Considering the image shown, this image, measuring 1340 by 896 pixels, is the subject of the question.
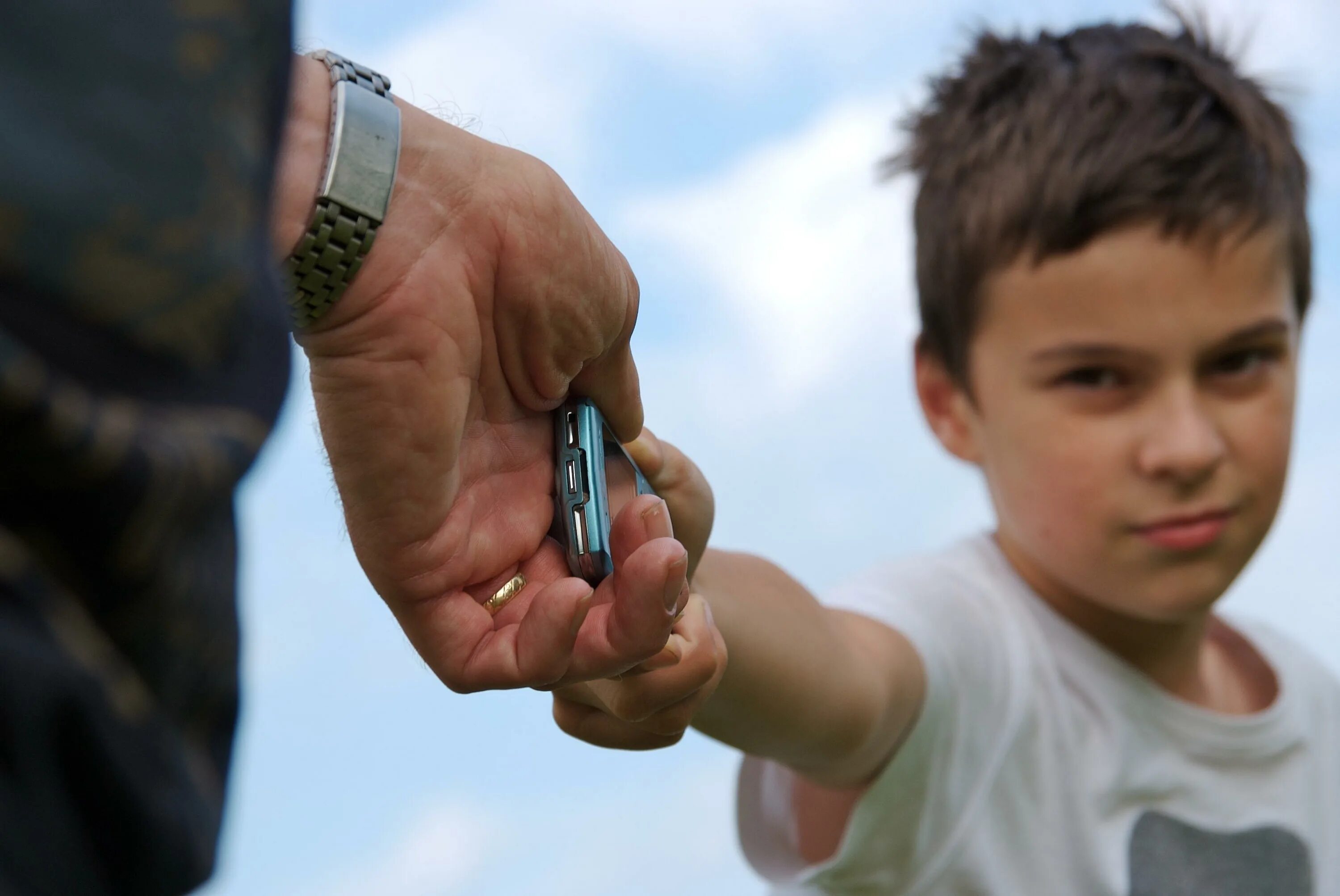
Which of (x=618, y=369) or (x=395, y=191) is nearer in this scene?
(x=395, y=191)

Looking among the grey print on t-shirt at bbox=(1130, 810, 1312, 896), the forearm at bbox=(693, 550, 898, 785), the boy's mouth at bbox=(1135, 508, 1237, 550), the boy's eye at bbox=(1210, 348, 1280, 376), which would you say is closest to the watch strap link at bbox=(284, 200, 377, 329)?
the forearm at bbox=(693, 550, 898, 785)

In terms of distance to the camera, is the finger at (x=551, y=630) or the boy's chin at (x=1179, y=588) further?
the boy's chin at (x=1179, y=588)

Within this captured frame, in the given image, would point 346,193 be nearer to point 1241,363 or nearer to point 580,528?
point 580,528

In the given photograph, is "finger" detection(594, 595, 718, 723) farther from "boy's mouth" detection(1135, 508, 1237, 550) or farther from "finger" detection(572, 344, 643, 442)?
"boy's mouth" detection(1135, 508, 1237, 550)

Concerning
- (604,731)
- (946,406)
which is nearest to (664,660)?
(604,731)

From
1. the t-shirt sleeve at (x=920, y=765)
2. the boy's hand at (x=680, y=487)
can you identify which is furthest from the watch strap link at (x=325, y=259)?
the t-shirt sleeve at (x=920, y=765)

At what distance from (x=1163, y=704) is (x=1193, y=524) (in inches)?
14.0

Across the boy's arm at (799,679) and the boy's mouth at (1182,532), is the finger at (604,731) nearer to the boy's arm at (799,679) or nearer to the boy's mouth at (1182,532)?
the boy's arm at (799,679)

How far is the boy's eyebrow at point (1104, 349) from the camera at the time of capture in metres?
1.90

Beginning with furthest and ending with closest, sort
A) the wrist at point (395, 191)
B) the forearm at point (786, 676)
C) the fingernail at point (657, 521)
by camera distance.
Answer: the forearm at point (786, 676), the fingernail at point (657, 521), the wrist at point (395, 191)

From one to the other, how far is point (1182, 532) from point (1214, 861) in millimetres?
522

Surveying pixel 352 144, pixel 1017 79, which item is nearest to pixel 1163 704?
pixel 1017 79

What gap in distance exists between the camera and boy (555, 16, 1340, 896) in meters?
1.87

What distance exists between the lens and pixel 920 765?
72.7 inches
